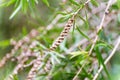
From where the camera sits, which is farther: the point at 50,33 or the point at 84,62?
the point at 50,33

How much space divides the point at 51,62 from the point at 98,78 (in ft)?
0.31

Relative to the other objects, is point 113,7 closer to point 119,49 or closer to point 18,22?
point 119,49

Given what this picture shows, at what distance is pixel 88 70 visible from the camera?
0.70 metres

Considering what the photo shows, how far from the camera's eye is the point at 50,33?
98 cm

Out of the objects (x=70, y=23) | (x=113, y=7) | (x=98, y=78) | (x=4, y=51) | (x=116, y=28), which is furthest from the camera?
(x=4, y=51)

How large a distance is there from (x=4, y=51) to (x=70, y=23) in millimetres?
761

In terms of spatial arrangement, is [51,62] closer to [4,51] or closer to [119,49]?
[119,49]

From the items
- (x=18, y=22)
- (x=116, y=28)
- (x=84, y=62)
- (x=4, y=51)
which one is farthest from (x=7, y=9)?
(x=84, y=62)

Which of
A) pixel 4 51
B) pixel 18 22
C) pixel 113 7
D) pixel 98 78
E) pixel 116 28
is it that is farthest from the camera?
pixel 18 22

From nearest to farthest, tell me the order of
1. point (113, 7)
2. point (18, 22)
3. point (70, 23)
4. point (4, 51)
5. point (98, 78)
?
point (70, 23)
point (98, 78)
point (113, 7)
point (4, 51)
point (18, 22)

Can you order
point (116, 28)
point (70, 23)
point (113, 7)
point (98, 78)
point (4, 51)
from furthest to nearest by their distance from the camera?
point (4, 51), point (116, 28), point (113, 7), point (98, 78), point (70, 23)

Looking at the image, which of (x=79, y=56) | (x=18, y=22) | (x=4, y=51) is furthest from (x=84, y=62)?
(x=18, y=22)

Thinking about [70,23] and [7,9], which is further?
[7,9]

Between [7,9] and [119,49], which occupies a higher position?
[7,9]
